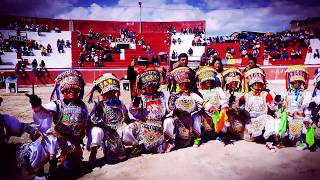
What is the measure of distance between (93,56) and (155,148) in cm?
2358

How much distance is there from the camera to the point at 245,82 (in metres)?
6.44

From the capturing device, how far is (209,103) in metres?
5.73

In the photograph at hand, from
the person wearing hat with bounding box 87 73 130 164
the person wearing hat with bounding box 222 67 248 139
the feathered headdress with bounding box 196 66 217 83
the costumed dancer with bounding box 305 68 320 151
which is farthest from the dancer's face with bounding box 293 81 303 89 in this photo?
the person wearing hat with bounding box 87 73 130 164

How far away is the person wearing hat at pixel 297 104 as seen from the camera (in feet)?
18.8

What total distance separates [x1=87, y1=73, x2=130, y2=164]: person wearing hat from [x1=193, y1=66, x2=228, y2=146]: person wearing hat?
1772 mm

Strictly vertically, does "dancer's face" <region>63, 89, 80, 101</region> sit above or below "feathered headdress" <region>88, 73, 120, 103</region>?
below

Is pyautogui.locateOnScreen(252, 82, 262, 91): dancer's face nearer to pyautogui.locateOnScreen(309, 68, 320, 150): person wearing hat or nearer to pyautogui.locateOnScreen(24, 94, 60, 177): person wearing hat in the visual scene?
pyautogui.locateOnScreen(309, 68, 320, 150): person wearing hat

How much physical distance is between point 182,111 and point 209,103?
1.97 ft

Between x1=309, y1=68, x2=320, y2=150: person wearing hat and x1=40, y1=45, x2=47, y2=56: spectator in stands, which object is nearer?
x1=309, y1=68, x2=320, y2=150: person wearing hat

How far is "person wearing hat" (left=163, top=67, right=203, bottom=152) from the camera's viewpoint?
5.62 meters

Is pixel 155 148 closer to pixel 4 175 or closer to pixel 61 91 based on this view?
pixel 61 91

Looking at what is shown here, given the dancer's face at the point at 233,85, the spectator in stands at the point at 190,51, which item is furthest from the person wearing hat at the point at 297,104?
the spectator in stands at the point at 190,51

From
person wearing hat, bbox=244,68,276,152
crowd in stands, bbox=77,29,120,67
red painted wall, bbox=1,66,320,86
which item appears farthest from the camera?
crowd in stands, bbox=77,29,120,67

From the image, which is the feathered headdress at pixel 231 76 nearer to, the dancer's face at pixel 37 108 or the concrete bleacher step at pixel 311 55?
the dancer's face at pixel 37 108
